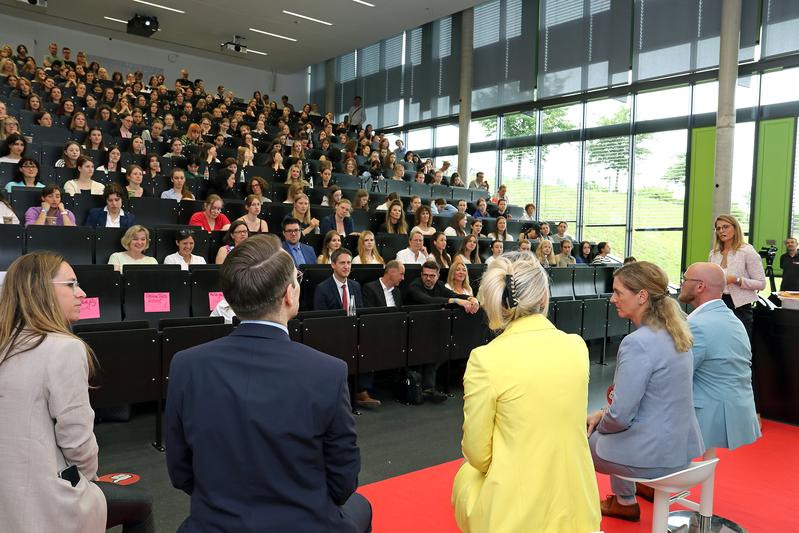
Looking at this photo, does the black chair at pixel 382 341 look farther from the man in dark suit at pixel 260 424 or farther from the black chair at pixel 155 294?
the man in dark suit at pixel 260 424

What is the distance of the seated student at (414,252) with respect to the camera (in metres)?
6.33

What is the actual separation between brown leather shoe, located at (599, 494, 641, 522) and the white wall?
58.9ft

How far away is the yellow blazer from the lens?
5.31 ft

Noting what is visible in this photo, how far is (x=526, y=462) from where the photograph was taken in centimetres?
163

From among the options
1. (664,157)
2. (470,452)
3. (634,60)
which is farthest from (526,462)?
A: (634,60)

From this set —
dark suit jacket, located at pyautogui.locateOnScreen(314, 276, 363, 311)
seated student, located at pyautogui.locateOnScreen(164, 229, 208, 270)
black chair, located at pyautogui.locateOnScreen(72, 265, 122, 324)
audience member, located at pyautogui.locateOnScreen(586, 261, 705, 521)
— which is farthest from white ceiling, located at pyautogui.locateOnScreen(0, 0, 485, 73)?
audience member, located at pyautogui.locateOnScreen(586, 261, 705, 521)

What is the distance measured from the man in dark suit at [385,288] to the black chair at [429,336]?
0.48 m

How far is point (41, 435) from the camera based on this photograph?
5.26ft

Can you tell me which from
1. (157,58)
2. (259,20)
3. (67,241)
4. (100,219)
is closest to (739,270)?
(67,241)

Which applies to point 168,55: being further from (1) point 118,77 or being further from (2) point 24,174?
(2) point 24,174

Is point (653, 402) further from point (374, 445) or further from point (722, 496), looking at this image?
point (374, 445)

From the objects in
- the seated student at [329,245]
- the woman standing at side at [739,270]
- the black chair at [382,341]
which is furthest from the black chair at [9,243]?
the woman standing at side at [739,270]

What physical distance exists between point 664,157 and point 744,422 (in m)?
9.87

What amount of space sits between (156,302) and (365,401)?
1.86 m
